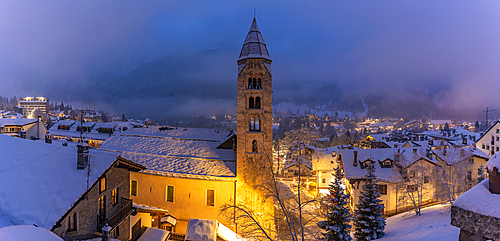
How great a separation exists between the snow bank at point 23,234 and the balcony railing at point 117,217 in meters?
7.46

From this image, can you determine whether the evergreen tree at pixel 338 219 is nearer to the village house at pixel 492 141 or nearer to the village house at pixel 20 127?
→ the village house at pixel 492 141

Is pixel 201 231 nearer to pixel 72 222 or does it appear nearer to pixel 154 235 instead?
pixel 154 235

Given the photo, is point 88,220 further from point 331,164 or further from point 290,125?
point 290,125

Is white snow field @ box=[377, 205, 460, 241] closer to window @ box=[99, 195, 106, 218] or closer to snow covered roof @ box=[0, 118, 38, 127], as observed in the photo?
window @ box=[99, 195, 106, 218]

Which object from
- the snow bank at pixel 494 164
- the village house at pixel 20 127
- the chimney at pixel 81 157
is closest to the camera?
the snow bank at pixel 494 164

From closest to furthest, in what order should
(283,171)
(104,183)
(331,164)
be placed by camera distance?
(104,183), (331,164), (283,171)

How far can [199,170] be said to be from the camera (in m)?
24.1

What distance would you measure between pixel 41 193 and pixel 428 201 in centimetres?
4517

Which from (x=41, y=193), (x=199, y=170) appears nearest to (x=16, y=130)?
(x=199, y=170)

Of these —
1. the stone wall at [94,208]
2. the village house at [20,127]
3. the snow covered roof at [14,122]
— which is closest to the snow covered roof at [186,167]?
the stone wall at [94,208]

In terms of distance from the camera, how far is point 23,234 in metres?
6.78

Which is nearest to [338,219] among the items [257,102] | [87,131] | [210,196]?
[210,196]

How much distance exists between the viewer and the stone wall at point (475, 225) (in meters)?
3.18

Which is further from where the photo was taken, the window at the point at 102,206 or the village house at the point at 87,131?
the village house at the point at 87,131
